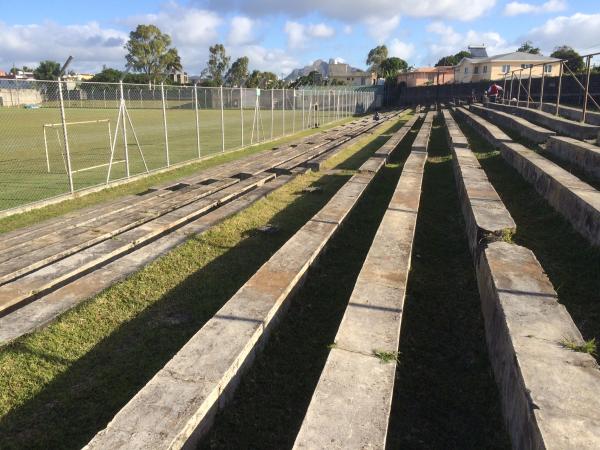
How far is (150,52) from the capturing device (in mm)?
88188

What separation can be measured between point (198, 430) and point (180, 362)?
1.82 ft

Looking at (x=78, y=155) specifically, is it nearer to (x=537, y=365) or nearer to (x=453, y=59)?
(x=537, y=365)

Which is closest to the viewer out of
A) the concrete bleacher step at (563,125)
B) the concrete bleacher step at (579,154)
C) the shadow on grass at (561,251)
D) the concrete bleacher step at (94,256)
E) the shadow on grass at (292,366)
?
the shadow on grass at (292,366)

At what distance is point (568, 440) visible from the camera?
2129 mm

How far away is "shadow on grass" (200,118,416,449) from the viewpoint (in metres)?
2.82

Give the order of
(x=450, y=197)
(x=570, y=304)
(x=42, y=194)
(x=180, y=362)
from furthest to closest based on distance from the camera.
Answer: (x=42, y=194), (x=450, y=197), (x=570, y=304), (x=180, y=362)

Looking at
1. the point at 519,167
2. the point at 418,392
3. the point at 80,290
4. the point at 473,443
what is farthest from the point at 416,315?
the point at 519,167

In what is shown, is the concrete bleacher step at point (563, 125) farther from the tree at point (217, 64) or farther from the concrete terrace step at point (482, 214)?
the tree at point (217, 64)

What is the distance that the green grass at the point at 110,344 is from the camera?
2.90m

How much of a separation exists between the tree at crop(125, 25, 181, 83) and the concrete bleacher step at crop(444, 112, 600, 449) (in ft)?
296

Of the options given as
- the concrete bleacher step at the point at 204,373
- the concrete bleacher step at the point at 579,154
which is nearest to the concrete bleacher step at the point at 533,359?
the concrete bleacher step at the point at 204,373

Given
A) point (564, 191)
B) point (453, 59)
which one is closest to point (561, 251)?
point (564, 191)

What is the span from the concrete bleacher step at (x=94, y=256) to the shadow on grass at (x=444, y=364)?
341 cm

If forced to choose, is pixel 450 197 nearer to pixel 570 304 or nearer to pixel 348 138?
pixel 570 304
